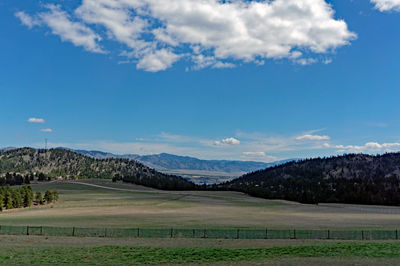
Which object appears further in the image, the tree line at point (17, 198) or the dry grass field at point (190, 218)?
the tree line at point (17, 198)

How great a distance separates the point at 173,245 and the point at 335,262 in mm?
19591

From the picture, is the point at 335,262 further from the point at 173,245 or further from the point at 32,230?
the point at 32,230

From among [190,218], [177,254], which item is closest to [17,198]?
[190,218]

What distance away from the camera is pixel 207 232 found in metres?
53.9

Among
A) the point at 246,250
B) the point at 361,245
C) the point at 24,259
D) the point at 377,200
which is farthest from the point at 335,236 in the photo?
the point at 377,200

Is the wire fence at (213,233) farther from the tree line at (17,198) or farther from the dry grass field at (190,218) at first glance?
the tree line at (17,198)

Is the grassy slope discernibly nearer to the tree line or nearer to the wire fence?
the wire fence

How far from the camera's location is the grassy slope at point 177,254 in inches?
1355

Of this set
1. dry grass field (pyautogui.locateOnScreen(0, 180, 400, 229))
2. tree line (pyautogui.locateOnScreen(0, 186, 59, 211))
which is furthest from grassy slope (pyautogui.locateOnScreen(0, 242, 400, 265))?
tree line (pyautogui.locateOnScreen(0, 186, 59, 211))

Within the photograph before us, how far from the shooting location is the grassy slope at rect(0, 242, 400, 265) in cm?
3442

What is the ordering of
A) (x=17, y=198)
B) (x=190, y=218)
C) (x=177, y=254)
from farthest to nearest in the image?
(x=17, y=198) → (x=190, y=218) → (x=177, y=254)

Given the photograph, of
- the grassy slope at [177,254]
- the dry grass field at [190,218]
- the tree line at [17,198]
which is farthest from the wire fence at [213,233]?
the tree line at [17,198]

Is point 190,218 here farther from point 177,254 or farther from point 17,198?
point 17,198

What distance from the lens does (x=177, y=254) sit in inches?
1465
